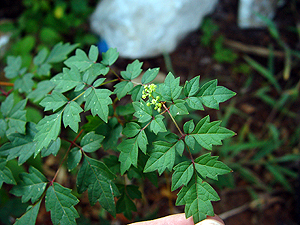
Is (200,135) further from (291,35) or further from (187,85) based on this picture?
(291,35)

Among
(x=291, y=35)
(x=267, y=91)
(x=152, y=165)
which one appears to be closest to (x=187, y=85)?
(x=152, y=165)

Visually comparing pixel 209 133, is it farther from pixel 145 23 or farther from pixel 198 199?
pixel 145 23

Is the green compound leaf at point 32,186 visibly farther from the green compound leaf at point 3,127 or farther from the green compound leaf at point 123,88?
the green compound leaf at point 123,88

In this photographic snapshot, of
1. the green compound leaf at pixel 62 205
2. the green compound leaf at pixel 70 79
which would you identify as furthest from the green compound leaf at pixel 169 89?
the green compound leaf at pixel 62 205

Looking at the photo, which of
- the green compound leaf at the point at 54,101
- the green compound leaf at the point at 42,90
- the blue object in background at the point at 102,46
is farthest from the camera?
the blue object in background at the point at 102,46

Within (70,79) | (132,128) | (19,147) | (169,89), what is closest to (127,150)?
(132,128)
